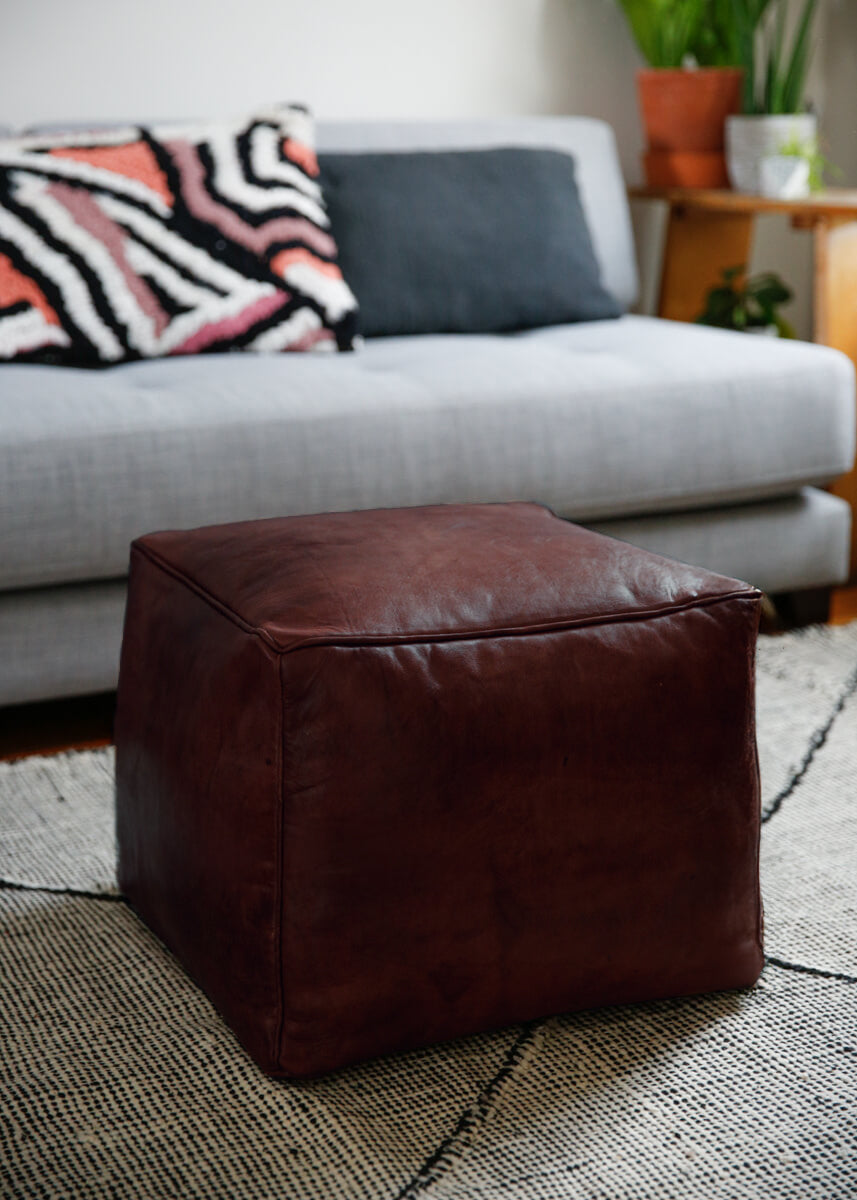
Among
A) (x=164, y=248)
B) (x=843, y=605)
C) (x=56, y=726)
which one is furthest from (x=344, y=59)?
(x=56, y=726)

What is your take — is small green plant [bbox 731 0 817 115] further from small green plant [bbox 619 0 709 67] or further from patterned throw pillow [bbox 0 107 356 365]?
patterned throw pillow [bbox 0 107 356 365]

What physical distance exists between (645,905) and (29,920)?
0.61 m

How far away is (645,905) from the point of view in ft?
3.67

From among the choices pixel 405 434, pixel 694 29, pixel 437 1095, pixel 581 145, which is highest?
pixel 694 29

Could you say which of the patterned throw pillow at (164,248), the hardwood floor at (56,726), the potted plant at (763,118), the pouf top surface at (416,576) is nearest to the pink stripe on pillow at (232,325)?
the patterned throw pillow at (164,248)

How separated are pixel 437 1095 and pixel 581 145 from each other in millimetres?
2169

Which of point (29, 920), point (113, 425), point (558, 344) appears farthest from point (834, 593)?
point (29, 920)

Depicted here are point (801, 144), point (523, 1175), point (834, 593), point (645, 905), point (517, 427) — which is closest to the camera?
point (523, 1175)

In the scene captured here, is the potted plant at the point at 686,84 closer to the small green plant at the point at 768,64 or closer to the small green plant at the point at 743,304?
the small green plant at the point at 768,64

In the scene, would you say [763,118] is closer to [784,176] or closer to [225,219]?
[784,176]

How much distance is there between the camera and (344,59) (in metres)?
2.81

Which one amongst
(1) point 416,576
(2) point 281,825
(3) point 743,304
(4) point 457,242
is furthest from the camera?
(3) point 743,304

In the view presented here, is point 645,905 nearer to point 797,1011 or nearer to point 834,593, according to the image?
point 797,1011

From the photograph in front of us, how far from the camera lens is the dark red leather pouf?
1.02m
